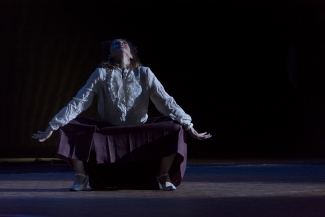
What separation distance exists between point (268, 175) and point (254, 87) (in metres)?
4.11

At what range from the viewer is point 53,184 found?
524 centimetres

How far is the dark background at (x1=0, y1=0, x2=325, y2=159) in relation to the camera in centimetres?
905

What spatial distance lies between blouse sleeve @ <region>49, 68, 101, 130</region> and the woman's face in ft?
0.51

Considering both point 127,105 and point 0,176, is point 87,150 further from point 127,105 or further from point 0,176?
point 0,176

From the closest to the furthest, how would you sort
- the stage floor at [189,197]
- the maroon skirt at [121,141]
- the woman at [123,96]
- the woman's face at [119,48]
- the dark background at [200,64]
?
the stage floor at [189,197] < the maroon skirt at [121,141] < the woman at [123,96] < the woman's face at [119,48] < the dark background at [200,64]

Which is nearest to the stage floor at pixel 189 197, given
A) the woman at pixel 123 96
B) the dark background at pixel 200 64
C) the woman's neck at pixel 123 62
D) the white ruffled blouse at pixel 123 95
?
the woman at pixel 123 96

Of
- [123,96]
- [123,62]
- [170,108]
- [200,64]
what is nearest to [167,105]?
[170,108]

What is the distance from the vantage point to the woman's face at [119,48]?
4.67 metres

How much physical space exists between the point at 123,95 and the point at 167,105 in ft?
0.99

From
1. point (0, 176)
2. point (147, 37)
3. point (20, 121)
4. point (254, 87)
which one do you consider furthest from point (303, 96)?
point (0, 176)

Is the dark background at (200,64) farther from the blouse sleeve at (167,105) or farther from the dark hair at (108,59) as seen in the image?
the blouse sleeve at (167,105)

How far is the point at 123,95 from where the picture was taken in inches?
182

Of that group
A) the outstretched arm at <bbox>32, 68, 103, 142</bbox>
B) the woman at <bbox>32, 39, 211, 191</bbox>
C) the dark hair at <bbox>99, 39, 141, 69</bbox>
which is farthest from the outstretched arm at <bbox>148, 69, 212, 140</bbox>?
the outstretched arm at <bbox>32, 68, 103, 142</bbox>

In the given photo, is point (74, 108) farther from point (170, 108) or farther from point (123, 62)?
point (170, 108)
